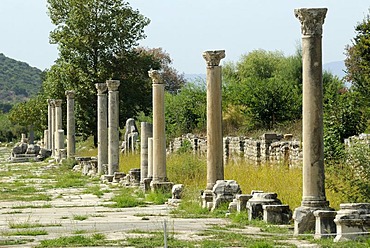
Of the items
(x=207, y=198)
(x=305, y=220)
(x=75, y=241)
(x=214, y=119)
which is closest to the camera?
(x=75, y=241)

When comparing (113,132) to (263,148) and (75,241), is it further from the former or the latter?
(75,241)

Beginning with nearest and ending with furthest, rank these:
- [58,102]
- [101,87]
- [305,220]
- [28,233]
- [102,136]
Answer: [305,220] → [28,233] → [102,136] → [101,87] → [58,102]

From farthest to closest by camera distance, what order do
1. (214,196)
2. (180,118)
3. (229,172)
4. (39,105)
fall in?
(39,105)
(180,118)
(229,172)
(214,196)

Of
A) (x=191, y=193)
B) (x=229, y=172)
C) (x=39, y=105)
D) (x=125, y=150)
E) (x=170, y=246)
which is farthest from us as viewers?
(x=39, y=105)

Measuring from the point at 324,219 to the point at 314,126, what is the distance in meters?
1.77

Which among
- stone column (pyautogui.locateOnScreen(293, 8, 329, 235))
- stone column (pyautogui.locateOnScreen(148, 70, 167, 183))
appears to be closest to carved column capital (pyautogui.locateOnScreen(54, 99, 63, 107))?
stone column (pyautogui.locateOnScreen(148, 70, 167, 183))

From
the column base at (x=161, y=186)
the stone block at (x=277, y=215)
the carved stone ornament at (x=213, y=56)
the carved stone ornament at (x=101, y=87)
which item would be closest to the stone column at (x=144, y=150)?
the column base at (x=161, y=186)

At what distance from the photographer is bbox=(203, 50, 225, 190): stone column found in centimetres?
1978

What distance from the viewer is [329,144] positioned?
24406 millimetres

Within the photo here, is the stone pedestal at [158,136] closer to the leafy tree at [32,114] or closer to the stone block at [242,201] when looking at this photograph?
the stone block at [242,201]

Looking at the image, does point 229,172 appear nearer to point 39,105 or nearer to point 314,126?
point 314,126

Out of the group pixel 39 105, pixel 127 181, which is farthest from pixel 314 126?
pixel 39 105

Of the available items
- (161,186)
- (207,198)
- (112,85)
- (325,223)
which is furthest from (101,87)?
(325,223)

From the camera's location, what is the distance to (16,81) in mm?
181625
